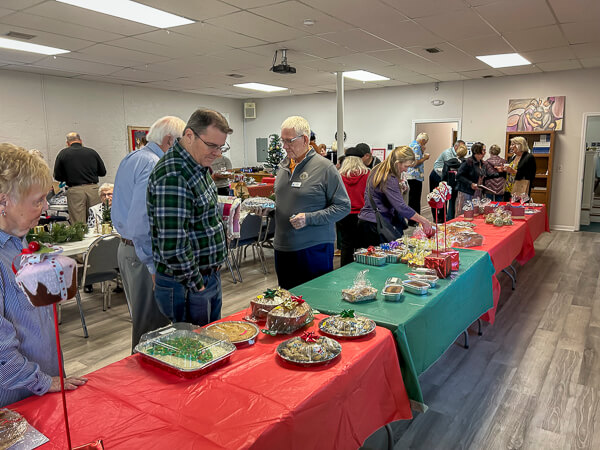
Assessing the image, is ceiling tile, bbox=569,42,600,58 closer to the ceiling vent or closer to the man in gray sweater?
the man in gray sweater

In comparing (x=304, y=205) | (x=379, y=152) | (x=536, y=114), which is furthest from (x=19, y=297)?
(x=379, y=152)

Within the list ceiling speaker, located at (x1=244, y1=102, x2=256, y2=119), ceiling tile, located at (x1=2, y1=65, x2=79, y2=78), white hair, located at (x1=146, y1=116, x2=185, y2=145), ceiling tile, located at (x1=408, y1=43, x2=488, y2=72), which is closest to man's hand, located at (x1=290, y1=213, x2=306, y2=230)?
white hair, located at (x1=146, y1=116, x2=185, y2=145)

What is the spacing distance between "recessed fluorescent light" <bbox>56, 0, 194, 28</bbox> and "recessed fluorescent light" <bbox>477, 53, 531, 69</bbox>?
4.60 metres

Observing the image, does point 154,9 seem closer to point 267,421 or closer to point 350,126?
point 267,421

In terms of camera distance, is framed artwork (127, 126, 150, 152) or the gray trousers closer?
the gray trousers

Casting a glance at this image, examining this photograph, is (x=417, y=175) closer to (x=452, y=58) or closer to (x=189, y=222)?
(x=452, y=58)

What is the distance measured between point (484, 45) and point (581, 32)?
1102mm

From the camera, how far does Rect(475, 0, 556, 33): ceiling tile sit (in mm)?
4246

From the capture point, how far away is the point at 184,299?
6.19 feet

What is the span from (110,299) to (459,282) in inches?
140

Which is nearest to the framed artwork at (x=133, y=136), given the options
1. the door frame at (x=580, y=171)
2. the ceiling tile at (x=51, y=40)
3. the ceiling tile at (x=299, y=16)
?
the ceiling tile at (x=51, y=40)

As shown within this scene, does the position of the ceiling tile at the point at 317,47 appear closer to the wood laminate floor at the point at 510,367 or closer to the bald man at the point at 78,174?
the wood laminate floor at the point at 510,367

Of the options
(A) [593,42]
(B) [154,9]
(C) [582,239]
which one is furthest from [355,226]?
(C) [582,239]

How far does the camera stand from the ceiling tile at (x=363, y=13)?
4164 mm
